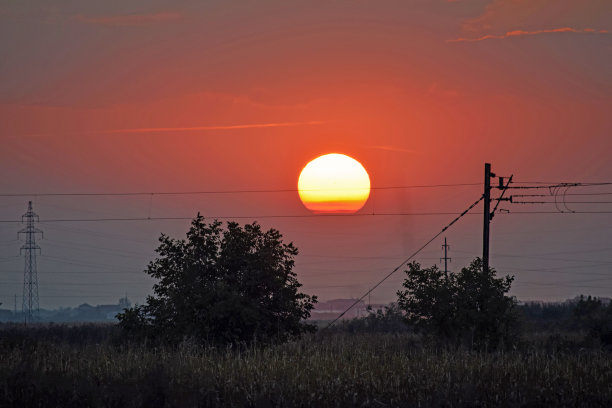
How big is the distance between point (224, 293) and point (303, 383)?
595 inches

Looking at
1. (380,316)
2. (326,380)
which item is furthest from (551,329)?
(326,380)

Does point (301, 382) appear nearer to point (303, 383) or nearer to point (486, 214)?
point (303, 383)

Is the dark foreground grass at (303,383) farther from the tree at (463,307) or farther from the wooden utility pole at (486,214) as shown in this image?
the wooden utility pole at (486,214)

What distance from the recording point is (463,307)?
3809 centimetres

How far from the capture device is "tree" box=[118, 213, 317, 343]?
38375 millimetres

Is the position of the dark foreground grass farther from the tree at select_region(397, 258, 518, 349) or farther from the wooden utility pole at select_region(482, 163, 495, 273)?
the wooden utility pole at select_region(482, 163, 495, 273)

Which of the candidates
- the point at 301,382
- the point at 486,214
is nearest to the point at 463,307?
the point at 486,214

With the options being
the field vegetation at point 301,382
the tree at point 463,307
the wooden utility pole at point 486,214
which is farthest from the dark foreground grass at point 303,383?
the wooden utility pole at point 486,214

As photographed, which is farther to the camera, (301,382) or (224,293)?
(224,293)

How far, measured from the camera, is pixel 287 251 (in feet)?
133

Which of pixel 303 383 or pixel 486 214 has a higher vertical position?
pixel 486 214

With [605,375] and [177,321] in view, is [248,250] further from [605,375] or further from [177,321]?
[605,375]

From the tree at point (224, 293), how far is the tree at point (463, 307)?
506cm

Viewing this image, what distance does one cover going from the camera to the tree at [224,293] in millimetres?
38375
